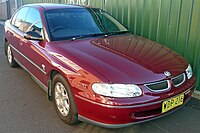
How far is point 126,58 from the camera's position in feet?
9.35

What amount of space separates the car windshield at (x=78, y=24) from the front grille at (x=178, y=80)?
146cm

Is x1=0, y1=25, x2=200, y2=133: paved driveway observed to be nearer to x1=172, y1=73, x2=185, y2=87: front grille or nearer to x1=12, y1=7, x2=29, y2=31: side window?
x1=172, y1=73, x2=185, y2=87: front grille

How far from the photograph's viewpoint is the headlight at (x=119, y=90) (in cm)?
237

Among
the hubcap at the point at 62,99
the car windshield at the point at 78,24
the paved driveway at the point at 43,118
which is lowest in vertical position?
the paved driveway at the point at 43,118

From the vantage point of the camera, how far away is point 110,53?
298cm

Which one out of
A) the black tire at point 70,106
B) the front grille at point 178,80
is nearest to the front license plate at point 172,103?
the front grille at point 178,80

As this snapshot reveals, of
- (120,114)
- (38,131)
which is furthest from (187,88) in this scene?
(38,131)

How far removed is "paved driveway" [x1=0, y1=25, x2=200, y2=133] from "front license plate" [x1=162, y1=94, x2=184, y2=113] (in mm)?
418

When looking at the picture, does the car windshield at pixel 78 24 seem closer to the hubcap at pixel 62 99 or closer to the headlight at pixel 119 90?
the hubcap at pixel 62 99

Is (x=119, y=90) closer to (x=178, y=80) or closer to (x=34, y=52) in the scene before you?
(x=178, y=80)

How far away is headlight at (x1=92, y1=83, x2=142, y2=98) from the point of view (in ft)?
7.77

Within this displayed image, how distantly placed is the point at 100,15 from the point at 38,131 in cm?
239

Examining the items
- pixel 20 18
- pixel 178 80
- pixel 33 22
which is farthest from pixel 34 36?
pixel 178 80

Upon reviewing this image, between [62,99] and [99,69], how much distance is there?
0.82 metres
